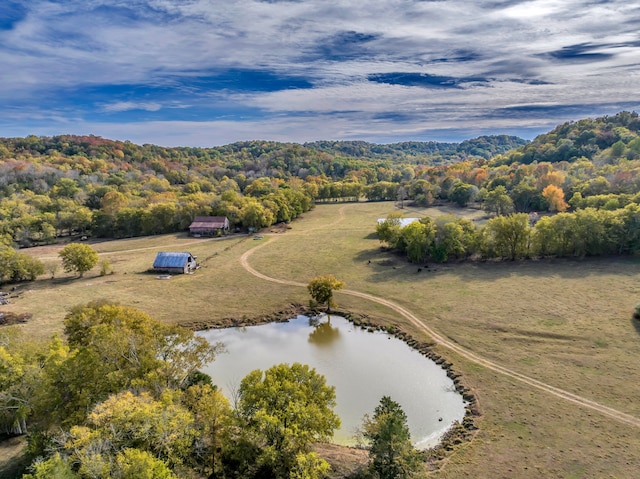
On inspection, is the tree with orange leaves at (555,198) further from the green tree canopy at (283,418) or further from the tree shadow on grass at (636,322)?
the green tree canopy at (283,418)

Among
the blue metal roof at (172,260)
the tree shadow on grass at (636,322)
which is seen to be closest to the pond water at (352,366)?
the tree shadow on grass at (636,322)

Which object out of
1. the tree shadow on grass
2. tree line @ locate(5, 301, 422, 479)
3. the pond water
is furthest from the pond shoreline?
the tree shadow on grass

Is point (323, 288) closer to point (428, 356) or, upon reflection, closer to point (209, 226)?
point (428, 356)

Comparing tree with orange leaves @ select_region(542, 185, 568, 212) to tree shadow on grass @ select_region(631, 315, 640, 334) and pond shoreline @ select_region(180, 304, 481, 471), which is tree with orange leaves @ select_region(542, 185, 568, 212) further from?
pond shoreline @ select_region(180, 304, 481, 471)

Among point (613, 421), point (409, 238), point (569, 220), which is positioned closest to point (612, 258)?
point (569, 220)

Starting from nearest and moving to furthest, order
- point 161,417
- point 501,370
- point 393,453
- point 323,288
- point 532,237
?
point 161,417
point 393,453
point 501,370
point 323,288
point 532,237

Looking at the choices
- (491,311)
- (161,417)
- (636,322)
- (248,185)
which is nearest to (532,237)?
(636,322)
